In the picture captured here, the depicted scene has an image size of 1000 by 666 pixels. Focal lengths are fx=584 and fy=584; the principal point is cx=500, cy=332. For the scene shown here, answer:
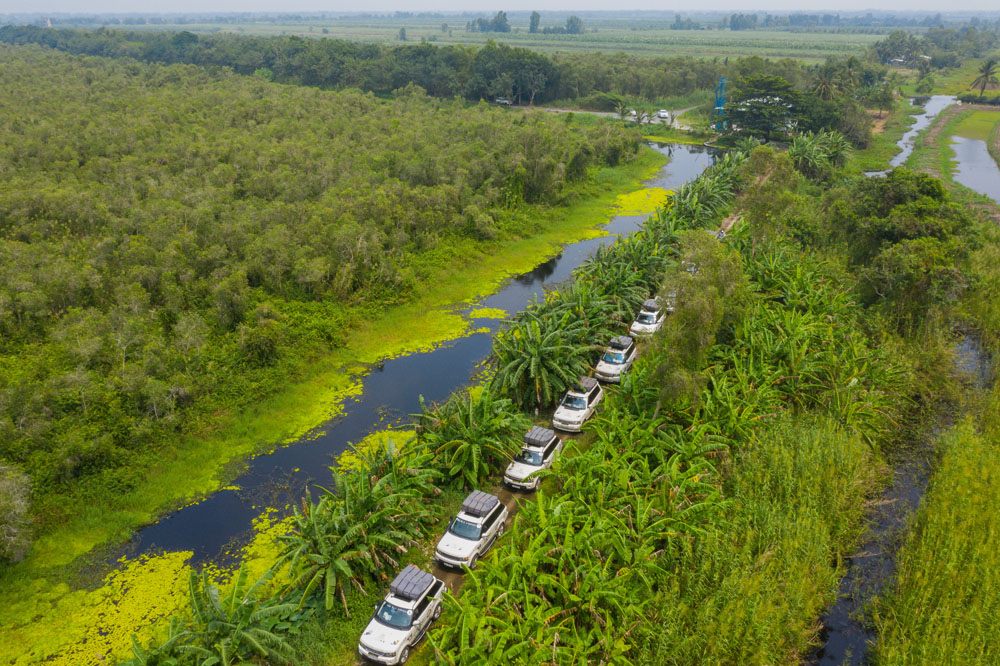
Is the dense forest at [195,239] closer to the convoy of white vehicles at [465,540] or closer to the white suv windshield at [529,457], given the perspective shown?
the convoy of white vehicles at [465,540]

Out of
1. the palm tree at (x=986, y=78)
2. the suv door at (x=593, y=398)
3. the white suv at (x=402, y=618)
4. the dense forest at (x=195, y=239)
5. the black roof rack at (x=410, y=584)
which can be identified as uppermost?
the palm tree at (x=986, y=78)

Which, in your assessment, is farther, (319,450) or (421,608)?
(319,450)

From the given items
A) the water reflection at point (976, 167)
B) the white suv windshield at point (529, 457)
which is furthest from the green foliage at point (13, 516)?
the water reflection at point (976, 167)

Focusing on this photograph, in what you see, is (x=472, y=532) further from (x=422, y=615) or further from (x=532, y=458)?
(x=532, y=458)

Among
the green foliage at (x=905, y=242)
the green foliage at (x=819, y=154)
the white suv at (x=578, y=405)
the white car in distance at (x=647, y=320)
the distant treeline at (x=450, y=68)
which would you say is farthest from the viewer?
the distant treeline at (x=450, y=68)

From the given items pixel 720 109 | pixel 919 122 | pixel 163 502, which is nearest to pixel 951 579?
pixel 163 502

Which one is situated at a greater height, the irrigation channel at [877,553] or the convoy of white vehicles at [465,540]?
the convoy of white vehicles at [465,540]

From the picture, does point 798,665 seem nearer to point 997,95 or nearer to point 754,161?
point 754,161
